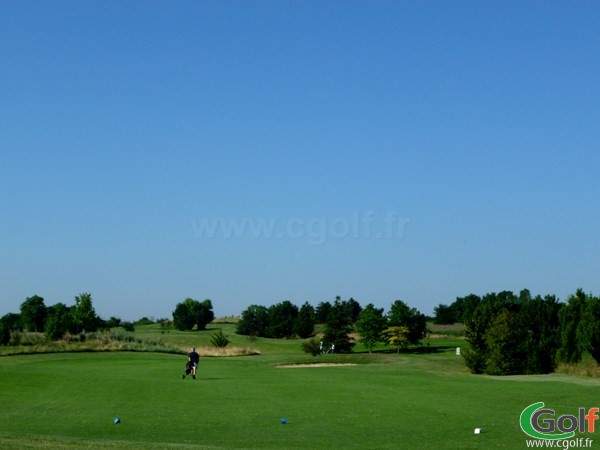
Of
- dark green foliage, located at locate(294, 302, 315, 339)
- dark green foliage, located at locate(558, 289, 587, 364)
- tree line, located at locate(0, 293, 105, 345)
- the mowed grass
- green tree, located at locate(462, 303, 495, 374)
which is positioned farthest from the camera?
dark green foliage, located at locate(294, 302, 315, 339)

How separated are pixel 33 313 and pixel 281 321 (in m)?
39.8

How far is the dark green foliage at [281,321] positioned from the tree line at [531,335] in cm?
7203

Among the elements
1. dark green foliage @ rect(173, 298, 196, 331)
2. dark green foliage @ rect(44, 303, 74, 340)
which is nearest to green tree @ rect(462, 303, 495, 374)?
dark green foliage @ rect(44, 303, 74, 340)

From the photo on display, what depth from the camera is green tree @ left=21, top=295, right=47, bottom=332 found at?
12362 centimetres

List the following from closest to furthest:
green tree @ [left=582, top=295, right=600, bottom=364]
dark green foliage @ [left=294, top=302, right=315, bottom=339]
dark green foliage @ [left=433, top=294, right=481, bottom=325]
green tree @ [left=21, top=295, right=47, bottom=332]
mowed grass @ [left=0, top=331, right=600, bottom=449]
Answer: mowed grass @ [left=0, top=331, right=600, bottom=449], green tree @ [left=582, top=295, right=600, bottom=364], dark green foliage @ [left=294, top=302, right=315, bottom=339], green tree @ [left=21, top=295, right=47, bottom=332], dark green foliage @ [left=433, top=294, right=481, bottom=325]

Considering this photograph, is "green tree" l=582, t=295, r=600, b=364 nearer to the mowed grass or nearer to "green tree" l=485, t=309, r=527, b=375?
"green tree" l=485, t=309, r=527, b=375

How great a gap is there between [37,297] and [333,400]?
106084 mm

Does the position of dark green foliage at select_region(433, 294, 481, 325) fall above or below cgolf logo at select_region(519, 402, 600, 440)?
above

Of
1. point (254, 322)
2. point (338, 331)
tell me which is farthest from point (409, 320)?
point (254, 322)

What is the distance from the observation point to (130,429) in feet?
74.1

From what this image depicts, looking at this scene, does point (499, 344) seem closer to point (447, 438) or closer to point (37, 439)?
point (447, 438)

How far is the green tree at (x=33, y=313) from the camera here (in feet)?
406

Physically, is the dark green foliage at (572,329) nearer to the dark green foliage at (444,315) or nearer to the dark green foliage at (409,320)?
the dark green foliage at (409,320)

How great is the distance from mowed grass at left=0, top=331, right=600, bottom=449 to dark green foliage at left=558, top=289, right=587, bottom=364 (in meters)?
11.5
